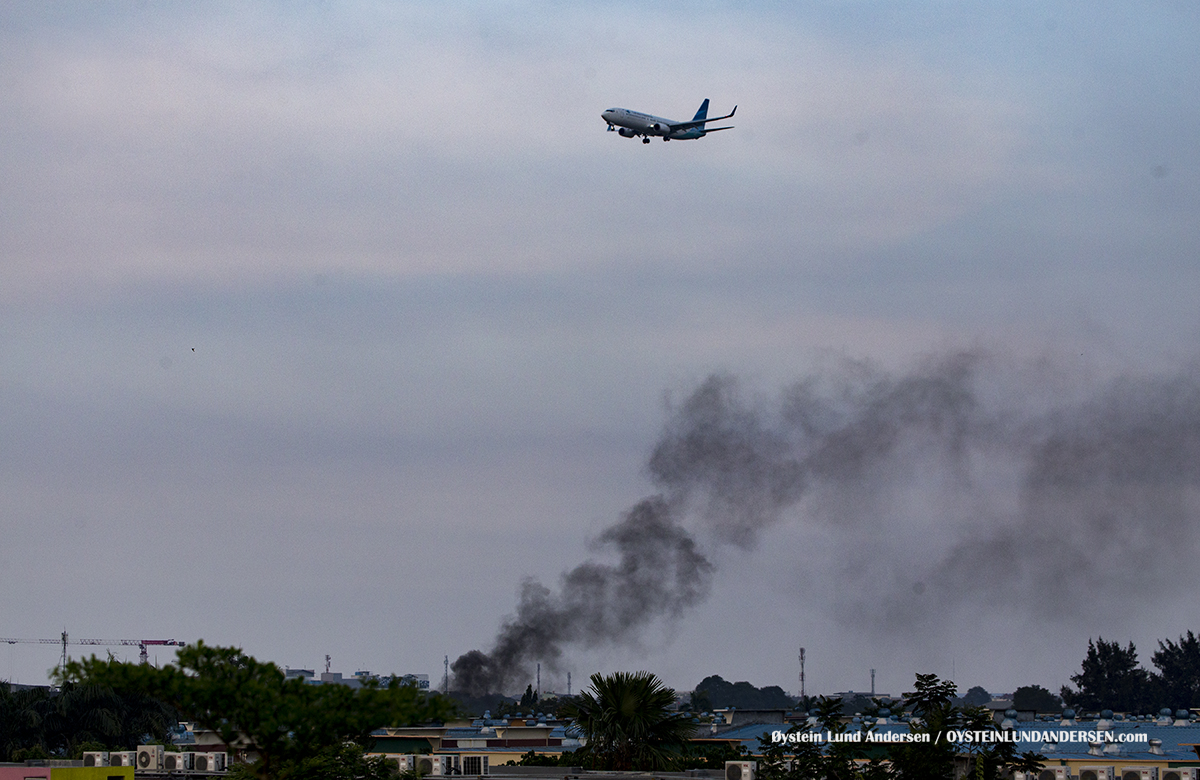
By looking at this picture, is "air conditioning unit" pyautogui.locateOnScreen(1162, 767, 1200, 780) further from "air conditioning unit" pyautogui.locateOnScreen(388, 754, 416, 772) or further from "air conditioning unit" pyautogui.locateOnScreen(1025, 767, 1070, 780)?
"air conditioning unit" pyautogui.locateOnScreen(388, 754, 416, 772)

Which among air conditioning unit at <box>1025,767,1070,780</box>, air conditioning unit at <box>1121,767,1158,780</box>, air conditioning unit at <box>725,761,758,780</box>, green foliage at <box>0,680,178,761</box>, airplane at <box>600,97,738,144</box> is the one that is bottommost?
air conditioning unit at <box>1121,767,1158,780</box>

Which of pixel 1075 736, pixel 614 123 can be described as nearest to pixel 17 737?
pixel 614 123

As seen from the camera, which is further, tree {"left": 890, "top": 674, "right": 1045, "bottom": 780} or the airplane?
the airplane

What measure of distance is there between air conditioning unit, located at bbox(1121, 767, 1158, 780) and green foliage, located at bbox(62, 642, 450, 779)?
38684 mm

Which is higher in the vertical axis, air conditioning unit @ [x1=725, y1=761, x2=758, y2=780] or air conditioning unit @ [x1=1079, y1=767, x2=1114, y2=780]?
air conditioning unit @ [x1=725, y1=761, x2=758, y2=780]

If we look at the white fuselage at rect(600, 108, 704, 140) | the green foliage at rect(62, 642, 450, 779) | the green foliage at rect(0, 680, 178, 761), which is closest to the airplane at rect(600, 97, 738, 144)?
the white fuselage at rect(600, 108, 704, 140)

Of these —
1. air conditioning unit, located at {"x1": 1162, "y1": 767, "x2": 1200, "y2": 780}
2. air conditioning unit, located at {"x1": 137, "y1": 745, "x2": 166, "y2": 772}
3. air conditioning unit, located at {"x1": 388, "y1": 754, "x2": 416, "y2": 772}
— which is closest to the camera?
air conditioning unit, located at {"x1": 1162, "y1": 767, "x2": 1200, "y2": 780}

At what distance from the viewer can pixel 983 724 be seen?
55.5m

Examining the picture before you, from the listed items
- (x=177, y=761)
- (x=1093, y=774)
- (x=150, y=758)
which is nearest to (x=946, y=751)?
(x=1093, y=774)

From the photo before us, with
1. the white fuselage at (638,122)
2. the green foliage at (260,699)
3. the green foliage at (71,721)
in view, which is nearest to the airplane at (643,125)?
the white fuselage at (638,122)

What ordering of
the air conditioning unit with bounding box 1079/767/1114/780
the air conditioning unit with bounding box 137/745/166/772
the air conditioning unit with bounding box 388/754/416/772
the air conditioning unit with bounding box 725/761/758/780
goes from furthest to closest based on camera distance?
the air conditioning unit with bounding box 137/745/166/772 < the air conditioning unit with bounding box 388/754/416/772 < the air conditioning unit with bounding box 1079/767/1114/780 < the air conditioning unit with bounding box 725/761/758/780

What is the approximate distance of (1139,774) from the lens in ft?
216

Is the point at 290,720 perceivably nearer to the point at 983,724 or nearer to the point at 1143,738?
the point at 983,724

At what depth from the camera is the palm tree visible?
61469mm
